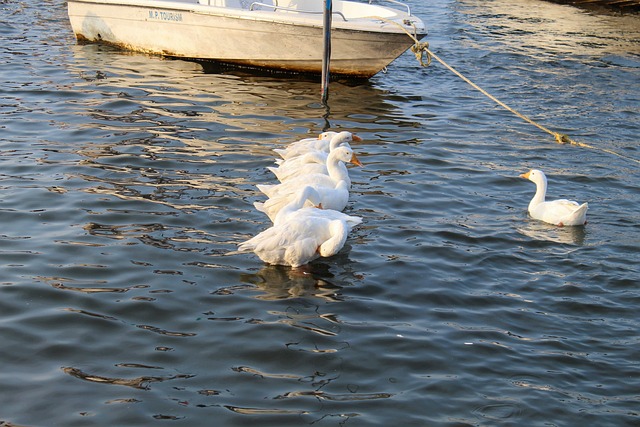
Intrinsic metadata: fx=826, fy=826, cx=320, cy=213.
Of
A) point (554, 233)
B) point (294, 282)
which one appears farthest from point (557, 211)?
point (294, 282)

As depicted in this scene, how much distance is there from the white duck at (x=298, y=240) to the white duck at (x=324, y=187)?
0.59m

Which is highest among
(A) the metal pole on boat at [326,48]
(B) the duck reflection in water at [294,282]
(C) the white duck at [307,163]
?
(A) the metal pole on boat at [326,48]

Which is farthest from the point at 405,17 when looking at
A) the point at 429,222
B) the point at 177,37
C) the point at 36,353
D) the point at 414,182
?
the point at 36,353

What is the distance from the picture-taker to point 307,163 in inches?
404

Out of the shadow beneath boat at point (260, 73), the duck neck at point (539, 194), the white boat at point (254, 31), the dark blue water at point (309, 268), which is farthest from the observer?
the shadow beneath boat at point (260, 73)

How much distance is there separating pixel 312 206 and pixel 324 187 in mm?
416

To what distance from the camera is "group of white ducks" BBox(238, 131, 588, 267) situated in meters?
Answer: 7.85

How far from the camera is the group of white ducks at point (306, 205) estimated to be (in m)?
7.84

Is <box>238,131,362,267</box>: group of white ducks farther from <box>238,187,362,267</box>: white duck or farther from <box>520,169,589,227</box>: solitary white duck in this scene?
<box>520,169,589,227</box>: solitary white duck

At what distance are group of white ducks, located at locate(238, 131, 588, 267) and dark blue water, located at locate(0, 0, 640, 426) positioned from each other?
0.21 meters

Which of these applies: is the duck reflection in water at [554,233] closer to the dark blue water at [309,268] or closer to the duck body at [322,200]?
the dark blue water at [309,268]

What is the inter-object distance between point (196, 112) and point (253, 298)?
639cm

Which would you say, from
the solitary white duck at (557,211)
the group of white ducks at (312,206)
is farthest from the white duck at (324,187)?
the solitary white duck at (557,211)

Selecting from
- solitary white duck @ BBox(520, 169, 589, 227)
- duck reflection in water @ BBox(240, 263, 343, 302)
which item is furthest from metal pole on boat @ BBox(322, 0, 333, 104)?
duck reflection in water @ BBox(240, 263, 343, 302)
